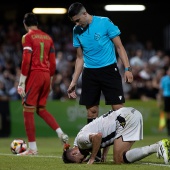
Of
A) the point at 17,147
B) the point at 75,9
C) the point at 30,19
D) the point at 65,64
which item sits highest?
the point at 75,9

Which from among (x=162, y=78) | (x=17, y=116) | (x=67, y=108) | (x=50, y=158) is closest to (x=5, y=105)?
(x=17, y=116)

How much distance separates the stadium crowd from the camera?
2091cm

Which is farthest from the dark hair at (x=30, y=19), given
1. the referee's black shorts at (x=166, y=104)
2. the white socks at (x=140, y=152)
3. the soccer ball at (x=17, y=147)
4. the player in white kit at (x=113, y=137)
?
the referee's black shorts at (x=166, y=104)

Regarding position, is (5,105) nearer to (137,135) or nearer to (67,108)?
(67,108)

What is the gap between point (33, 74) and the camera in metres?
12.4

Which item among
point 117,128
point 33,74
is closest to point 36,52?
point 33,74

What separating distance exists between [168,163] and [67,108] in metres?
10.8

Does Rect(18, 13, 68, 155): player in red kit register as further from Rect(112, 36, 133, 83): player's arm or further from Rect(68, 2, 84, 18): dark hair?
Rect(112, 36, 133, 83): player's arm

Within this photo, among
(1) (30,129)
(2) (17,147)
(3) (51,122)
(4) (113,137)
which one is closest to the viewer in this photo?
(4) (113,137)

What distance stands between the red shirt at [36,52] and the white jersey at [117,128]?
2.76 meters

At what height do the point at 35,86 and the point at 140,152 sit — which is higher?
the point at 35,86

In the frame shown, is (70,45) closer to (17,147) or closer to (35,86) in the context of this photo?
(35,86)

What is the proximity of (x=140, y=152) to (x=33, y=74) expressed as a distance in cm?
365

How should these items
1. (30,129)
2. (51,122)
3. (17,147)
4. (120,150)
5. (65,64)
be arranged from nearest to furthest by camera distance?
(120,150)
(17,147)
(30,129)
(51,122)
(65,64)
